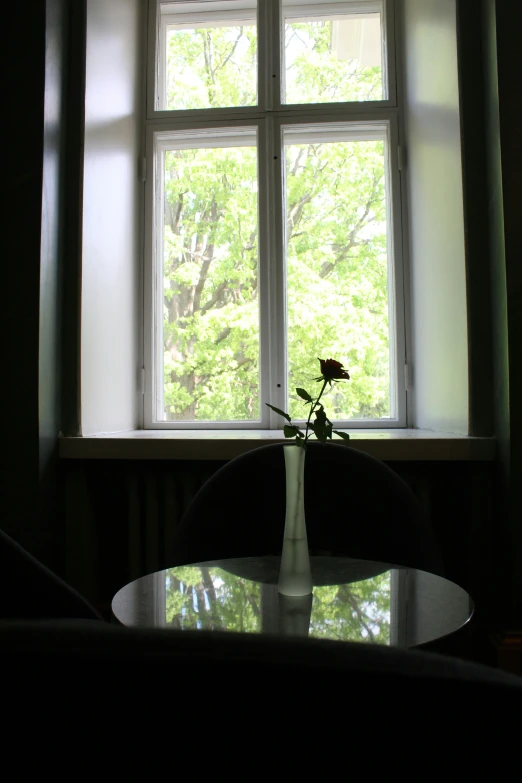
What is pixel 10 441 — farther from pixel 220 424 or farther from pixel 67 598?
pixel 67 598

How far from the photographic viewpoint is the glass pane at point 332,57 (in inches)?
99.7

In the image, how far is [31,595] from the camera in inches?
24.1

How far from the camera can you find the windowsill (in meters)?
1.81

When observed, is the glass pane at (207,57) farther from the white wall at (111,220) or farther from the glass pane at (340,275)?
the glass pane at (340,275)

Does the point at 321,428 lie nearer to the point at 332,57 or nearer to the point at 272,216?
the point at 272,216

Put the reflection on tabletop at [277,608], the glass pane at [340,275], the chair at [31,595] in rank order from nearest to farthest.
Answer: the chair at [31,595] → the reflection on tabletop at [277,608] → the glass pane at [340,275]

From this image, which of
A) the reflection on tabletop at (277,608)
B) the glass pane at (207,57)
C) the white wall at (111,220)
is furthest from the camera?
the glass pane at (207,57)

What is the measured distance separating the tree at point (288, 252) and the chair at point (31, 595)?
1778mm

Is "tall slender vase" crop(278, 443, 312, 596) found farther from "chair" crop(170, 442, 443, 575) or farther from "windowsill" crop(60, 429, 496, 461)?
"windowsill" crop(60, 429, 496, 461)

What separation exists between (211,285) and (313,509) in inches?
50.4

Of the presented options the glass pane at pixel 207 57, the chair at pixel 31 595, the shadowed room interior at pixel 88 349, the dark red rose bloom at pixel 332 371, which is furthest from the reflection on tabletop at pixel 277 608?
the glass pane at pixel 207 57

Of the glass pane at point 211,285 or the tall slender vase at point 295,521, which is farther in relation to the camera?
the glass pane at point 211,285

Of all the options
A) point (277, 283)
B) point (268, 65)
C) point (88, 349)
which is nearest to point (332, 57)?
point (268, 65)

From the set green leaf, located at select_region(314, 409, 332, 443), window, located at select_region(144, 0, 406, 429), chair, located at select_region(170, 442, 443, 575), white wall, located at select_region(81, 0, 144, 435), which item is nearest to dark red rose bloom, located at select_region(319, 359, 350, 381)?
green leaf, located at select_region(314, 409, 332, 443)
